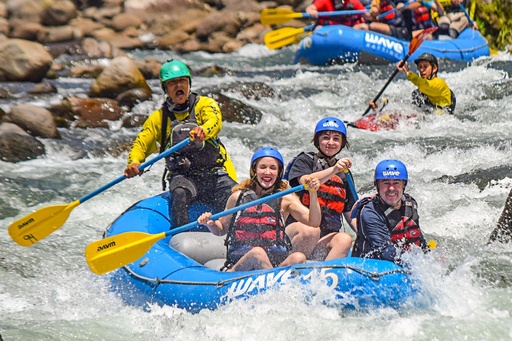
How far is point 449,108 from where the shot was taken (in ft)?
33.4

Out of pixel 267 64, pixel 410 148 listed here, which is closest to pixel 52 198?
Answer: pixel 410 148

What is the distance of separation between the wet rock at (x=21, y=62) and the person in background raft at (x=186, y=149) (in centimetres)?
614

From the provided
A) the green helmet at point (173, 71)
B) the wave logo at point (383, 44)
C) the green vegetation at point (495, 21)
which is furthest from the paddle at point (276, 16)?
the green helmet at point (173, 71)

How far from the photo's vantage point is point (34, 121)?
9.97 m

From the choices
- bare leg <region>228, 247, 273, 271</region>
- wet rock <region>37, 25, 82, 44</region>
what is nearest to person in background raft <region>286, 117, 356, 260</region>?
bare leg <region>228, 247, 273, 271</region>

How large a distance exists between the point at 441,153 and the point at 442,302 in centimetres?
428

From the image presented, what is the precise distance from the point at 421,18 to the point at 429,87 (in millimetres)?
4435

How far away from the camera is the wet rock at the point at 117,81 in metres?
11.4

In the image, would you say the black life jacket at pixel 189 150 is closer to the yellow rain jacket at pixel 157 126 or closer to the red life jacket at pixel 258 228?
the yellow rain jacket at pixel 157 126

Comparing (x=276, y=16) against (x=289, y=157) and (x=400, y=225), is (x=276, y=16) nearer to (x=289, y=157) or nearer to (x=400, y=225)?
(x=289, y=157)

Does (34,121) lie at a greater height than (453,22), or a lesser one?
lesser

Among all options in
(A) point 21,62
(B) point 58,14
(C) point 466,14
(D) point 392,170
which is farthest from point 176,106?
(B) point 58,14

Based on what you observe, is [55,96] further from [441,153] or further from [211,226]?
[211,226]

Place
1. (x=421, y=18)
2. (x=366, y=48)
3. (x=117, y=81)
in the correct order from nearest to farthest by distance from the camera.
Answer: (x=117, y=81)
(x=366, y=48)
(x=421, y=18)
